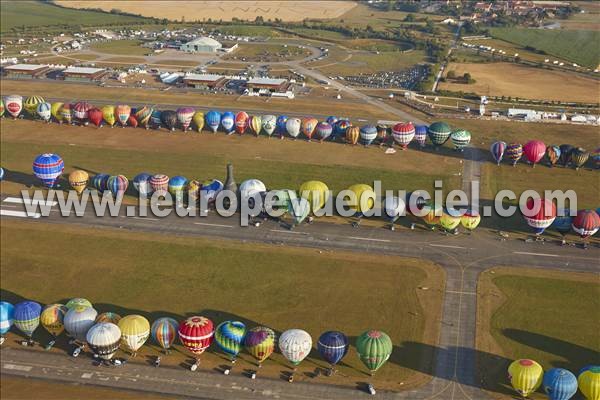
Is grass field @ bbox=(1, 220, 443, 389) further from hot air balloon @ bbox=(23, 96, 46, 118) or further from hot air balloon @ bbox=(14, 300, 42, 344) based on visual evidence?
hot air balloon @ bbox=(23, 96, 46, 118)

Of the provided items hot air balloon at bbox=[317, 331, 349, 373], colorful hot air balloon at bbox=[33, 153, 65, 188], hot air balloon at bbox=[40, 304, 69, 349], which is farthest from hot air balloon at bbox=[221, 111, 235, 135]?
hot air balloon at bbox=[317, 331, 349, 373]

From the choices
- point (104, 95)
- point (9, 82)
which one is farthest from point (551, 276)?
point (9, 82)

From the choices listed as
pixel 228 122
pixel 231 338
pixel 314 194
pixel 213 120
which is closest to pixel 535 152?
pixel 314 194

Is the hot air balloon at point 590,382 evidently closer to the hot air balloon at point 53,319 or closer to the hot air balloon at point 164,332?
the hot air balloon at point 164,332

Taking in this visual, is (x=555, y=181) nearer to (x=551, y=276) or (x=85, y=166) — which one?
(x=551, y=276)

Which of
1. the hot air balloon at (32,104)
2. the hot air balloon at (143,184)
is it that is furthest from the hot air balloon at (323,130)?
the hot air balloon at (32,104)

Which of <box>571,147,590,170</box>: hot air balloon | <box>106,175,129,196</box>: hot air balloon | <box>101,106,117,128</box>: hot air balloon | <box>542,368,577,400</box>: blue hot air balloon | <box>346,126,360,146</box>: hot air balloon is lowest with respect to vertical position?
<box>542,368,577,400</box>: blue hot air balloon

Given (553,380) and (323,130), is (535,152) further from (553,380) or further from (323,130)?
(553,380)
